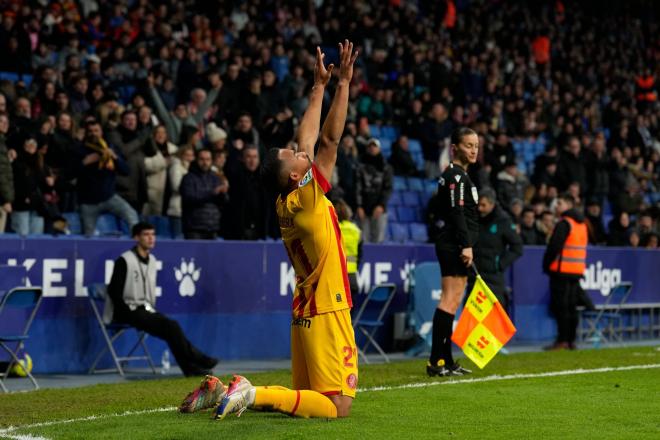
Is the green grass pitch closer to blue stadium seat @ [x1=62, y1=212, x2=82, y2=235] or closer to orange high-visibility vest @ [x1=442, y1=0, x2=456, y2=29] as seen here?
blue stadium seat @ [x1=62, y1=212, x2=82, y2=235]

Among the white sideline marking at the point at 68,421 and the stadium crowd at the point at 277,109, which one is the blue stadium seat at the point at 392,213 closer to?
the stadium crowd at the point at 277,109

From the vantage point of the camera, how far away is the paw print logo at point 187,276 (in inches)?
559

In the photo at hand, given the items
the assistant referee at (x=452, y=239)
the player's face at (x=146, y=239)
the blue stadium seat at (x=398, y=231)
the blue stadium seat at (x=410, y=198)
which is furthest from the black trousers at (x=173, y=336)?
the blue stadium seat at (x=410, y=198)

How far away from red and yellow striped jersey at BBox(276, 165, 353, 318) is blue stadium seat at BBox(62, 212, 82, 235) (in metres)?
7.70

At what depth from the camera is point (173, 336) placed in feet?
41.4

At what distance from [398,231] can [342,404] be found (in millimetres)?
12572

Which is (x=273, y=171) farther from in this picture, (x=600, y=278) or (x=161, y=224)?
(x=600, y=278)

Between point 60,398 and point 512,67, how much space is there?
21.4 metres

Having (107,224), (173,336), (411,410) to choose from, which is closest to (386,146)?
(107,224)

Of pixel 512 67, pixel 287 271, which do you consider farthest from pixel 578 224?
→ pixel 512 67

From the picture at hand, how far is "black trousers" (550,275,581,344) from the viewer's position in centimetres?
1638

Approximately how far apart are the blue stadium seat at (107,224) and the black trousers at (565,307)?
5923mm

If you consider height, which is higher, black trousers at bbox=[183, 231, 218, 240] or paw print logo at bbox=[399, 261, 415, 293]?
black trousers at bbox=[183, 231, 218, 240]

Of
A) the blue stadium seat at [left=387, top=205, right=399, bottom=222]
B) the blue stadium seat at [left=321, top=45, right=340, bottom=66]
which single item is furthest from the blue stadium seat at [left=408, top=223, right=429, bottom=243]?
the blue stadium seat at [left=321, top=45, right=340, bottom=66]
